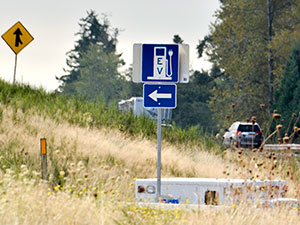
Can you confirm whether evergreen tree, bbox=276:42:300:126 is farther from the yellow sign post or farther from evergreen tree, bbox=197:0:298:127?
the yellow sign post

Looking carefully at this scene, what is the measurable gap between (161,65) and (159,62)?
2.8 inches

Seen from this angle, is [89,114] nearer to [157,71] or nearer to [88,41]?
[157,71]

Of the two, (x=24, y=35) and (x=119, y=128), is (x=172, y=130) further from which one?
(x=24, y=35)

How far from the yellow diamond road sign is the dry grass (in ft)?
22.2

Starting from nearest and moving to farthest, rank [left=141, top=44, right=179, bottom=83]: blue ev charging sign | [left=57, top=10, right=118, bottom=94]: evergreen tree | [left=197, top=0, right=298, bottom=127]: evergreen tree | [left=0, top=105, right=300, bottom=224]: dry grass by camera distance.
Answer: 1. [left=0, top=105, right=300, bottom=224]: dry grass
2. [left=141, top=44, right=179, bottom=83]: blue ev charging sign
3. [left=197, top=0, right=298, bottom=127]: evergreen tree
4. [left=57, top=10, right=118, bottom=94]: evergreen tree

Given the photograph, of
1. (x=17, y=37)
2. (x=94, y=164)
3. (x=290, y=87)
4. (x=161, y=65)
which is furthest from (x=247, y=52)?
(x=161, y=65)

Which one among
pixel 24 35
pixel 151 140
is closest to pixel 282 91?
pixel 24 35

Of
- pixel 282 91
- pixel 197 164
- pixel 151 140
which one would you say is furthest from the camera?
pixel 282 91

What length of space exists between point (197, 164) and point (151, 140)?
2.86 m

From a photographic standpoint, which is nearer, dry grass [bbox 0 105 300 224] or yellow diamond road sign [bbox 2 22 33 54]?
dry grass [bbox 0 105 300 224]

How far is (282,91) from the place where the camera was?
42.2 meters

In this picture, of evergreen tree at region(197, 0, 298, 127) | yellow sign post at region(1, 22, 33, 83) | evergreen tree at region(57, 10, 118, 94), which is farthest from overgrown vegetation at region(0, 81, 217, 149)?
evergreen tree at region(57, 10, 118, 94)

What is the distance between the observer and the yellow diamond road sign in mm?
26562

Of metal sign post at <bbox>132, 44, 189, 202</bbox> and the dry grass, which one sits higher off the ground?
metal sign post at <bbox>132, 44, 189, 202</bbox>
